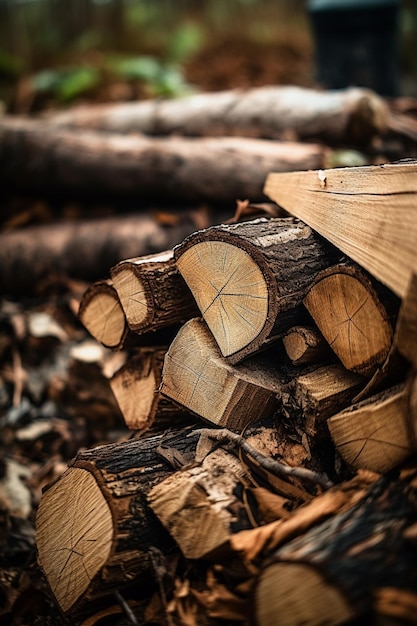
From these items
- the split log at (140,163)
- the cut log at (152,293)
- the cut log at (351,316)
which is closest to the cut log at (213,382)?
the cut log at (152,293)

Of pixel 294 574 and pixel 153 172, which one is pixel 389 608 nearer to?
pixel 294 574

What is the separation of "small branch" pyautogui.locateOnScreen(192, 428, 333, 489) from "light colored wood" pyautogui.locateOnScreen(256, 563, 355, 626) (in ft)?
1.18

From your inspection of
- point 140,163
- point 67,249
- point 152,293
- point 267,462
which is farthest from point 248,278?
point 67,249

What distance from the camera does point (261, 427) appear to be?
5.95 ft

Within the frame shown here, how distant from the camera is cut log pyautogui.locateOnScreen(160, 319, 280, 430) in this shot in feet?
5.79

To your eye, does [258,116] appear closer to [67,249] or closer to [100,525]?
[67,249]

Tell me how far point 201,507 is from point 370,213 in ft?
3.09

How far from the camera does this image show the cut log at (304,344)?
1771mm

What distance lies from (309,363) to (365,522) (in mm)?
588

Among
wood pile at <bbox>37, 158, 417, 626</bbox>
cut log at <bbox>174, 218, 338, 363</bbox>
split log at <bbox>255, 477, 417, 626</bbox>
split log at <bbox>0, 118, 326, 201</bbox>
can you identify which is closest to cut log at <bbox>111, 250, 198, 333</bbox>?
wood pile at <bbox>37, 158, 417, 626</bbox>

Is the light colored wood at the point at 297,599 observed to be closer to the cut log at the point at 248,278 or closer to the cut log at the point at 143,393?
the cut log at the point at 248,278

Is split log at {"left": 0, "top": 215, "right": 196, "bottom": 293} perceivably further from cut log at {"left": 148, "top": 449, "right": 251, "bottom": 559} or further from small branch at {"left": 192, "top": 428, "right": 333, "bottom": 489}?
cut log at {"left": 148, "top": 449, "right": 251, "bottom": 559}

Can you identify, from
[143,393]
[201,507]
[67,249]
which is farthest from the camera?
[67,249]

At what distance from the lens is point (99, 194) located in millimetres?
4094
